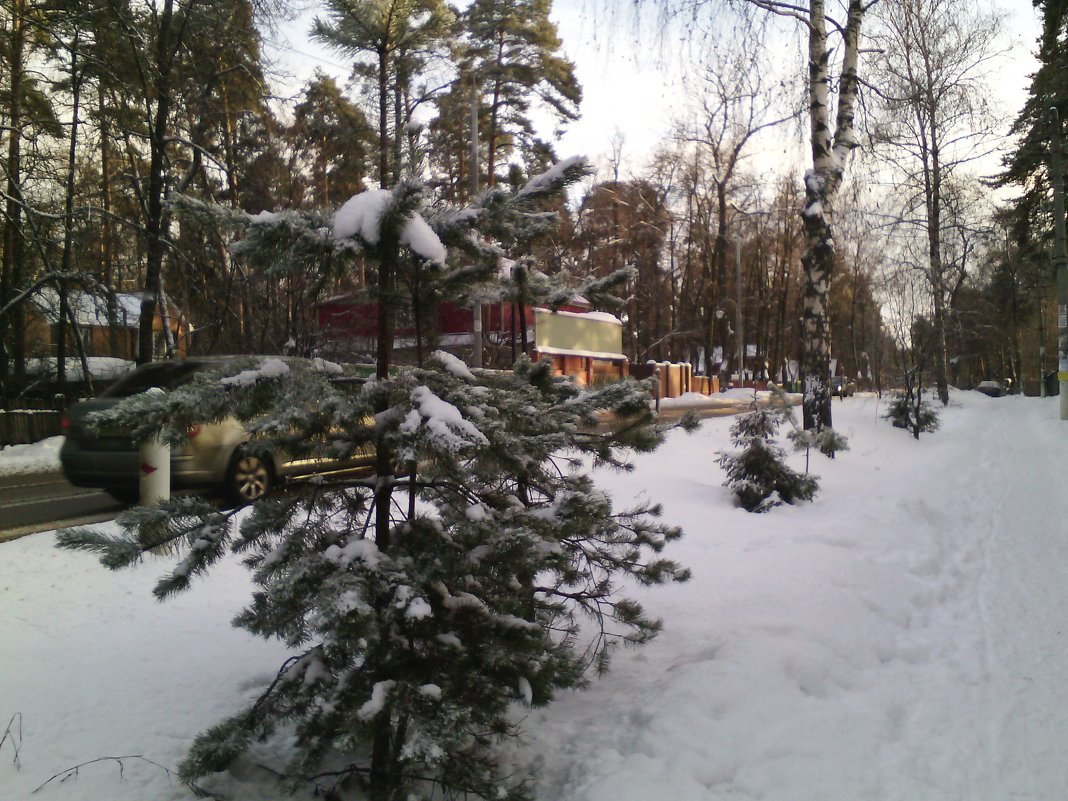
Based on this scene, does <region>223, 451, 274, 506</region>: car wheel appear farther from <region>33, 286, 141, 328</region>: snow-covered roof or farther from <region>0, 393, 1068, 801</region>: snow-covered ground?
<region>33, 286, 141, 328</region>: snow-covered roof

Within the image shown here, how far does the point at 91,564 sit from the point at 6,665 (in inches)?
56.6

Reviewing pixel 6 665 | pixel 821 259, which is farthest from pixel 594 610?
pixel 821 259

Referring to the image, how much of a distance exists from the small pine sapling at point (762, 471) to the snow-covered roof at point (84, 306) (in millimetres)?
11730

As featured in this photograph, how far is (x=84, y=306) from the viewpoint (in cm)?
1434

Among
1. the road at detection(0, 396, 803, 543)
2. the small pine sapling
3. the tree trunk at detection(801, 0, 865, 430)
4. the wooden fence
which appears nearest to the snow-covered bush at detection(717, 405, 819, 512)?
the small pine sapling

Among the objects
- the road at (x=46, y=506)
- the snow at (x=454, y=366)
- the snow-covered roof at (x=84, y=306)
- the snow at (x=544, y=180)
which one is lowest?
the road at (x=46, y=506)

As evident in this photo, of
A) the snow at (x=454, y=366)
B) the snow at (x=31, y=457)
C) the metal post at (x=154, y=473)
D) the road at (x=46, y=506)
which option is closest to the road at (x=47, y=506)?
the road at (x=46, y=506)

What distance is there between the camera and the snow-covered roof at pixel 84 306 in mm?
13922

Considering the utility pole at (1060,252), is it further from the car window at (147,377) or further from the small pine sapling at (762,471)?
the car window at (147,377)

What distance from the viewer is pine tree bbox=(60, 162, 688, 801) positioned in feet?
7.64

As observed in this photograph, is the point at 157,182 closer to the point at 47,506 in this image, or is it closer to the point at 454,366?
the point at 47,506

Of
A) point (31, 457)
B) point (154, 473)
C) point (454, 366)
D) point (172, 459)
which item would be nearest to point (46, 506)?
point (172, 459)

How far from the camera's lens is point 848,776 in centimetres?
278

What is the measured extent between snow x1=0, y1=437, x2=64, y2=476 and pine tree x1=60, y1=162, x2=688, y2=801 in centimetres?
1092
